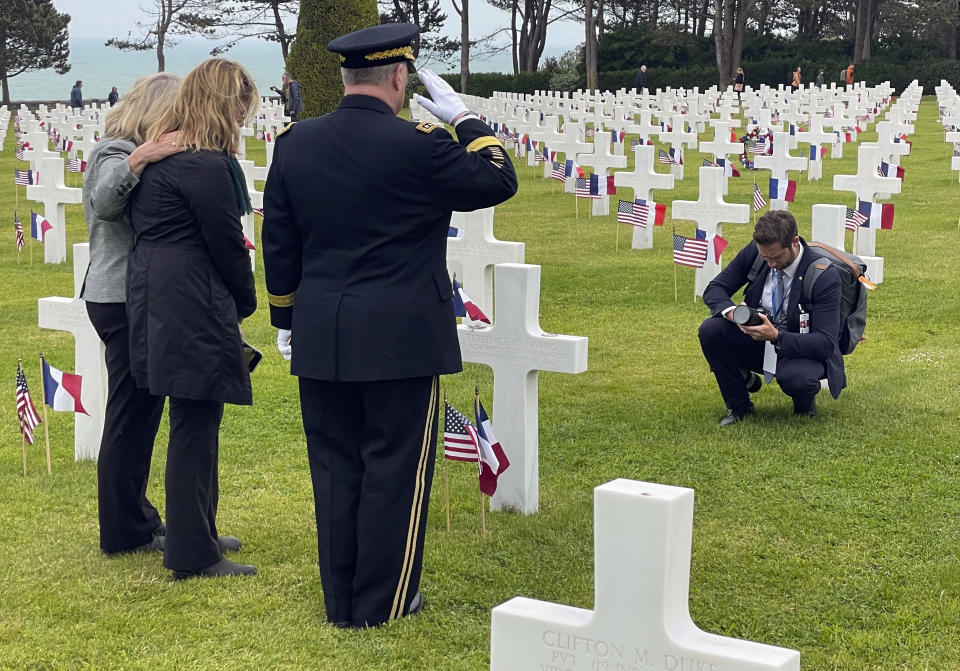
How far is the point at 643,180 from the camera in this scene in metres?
13.0

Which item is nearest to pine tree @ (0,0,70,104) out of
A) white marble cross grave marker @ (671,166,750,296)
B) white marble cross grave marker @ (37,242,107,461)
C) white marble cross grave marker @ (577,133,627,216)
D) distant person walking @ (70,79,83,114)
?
distant person walking @ (70,79,83,114)

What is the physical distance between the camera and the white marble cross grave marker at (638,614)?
2.34 meters

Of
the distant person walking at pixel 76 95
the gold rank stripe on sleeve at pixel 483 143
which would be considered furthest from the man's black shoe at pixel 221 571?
the distant person walking at pixel 76 95

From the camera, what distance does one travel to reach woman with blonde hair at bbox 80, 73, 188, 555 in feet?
14.8

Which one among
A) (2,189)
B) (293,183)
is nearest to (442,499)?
(293,183)

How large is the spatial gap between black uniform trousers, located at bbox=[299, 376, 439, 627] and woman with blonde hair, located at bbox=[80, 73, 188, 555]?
0.90 m

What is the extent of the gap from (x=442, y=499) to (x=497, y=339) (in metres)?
0.82

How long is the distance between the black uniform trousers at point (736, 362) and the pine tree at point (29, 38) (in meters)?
57.5

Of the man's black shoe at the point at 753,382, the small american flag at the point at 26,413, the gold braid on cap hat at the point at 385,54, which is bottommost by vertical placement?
the man's black shoe at the point at 753,382

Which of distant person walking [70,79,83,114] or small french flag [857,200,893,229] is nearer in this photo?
small french flag [857,200,893,229]

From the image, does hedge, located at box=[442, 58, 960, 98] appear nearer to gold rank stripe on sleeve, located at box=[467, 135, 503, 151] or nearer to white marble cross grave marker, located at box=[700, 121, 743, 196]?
white marble cross grave marker, located at box=[700, 121, 743, 196]

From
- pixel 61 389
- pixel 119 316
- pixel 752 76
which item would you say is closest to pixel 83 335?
pixel 61 389

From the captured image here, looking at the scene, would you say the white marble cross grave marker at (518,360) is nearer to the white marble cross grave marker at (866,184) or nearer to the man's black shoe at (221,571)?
the man's black shoe at (221,571)

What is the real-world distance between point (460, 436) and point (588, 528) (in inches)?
26.3
